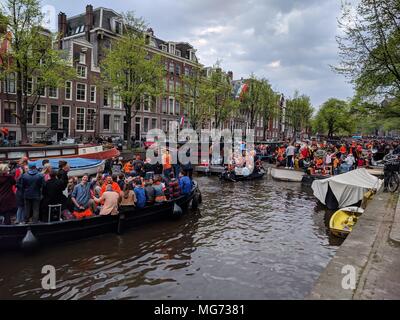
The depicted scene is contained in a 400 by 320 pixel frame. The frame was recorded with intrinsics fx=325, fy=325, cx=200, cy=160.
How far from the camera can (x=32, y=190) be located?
28.8 feet

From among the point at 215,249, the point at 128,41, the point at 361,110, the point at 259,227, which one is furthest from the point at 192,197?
the point at 128,41

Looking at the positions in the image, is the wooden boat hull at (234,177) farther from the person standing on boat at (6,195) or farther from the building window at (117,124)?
the building window at (117,124)

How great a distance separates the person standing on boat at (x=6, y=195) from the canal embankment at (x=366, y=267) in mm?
8058

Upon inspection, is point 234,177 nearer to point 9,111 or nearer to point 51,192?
point 51,192

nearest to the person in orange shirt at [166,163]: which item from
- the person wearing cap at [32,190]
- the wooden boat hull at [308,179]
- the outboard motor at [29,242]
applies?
the person wearing cap at [32,190]

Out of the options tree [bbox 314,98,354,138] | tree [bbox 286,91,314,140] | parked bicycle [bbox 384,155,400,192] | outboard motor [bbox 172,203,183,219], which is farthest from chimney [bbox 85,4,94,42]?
tree [bbox 314,98,354,138]

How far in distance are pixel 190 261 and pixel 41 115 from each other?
31.0 metres

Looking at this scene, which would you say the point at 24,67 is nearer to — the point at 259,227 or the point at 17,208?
the point at 17,208

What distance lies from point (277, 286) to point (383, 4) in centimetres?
1616

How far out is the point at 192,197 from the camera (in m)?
14.3

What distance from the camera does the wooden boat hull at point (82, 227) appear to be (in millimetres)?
8312

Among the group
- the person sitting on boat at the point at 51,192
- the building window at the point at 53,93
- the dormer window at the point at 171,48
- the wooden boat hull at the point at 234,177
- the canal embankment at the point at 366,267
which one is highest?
the dormer window at the point at 171,48

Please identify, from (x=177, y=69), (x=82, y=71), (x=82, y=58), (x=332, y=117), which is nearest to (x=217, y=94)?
(x=177, y=69)

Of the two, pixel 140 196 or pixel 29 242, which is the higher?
pixel 140 196
